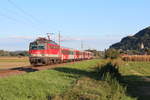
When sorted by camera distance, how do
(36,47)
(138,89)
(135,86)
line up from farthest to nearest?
1. (36,47)
2. (135,86)
3. (138,89)

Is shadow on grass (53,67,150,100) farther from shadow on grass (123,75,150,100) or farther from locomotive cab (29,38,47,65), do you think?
locomotive cab (29,38,47,65)

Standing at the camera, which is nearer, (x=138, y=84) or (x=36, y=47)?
(x=138, y=84)

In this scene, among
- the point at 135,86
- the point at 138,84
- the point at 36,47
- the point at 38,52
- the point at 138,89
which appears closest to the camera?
the point at 138,89

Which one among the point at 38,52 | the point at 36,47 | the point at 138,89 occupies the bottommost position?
the point at 138,89

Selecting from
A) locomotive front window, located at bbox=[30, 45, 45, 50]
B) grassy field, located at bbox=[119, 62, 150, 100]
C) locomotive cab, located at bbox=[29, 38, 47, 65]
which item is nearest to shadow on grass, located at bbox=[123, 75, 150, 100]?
grassy field, located at bbox=[119, 62, 150, 100]

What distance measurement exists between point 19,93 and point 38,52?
2283 centimetres

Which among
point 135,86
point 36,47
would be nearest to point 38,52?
point 36,47

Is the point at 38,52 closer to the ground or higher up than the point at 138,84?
higher up

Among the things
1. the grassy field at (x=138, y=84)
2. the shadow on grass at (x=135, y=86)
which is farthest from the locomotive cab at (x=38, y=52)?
the grassy field at (x=138, y=84)

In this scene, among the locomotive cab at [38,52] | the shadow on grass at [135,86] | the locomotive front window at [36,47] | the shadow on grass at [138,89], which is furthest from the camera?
the locomotive front window at [36,47]

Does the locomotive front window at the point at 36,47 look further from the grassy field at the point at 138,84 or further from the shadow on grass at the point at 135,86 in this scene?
the grassy field at the point at 138,84

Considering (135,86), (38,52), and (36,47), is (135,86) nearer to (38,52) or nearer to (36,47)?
(38,52)

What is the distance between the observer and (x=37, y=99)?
40.3 ft

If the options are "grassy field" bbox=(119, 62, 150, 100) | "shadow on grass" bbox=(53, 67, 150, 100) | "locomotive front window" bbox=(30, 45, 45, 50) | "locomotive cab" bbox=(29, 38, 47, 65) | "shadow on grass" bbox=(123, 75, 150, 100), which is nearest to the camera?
"shadow on grass" bbox=(123, 75, 150, 100)
